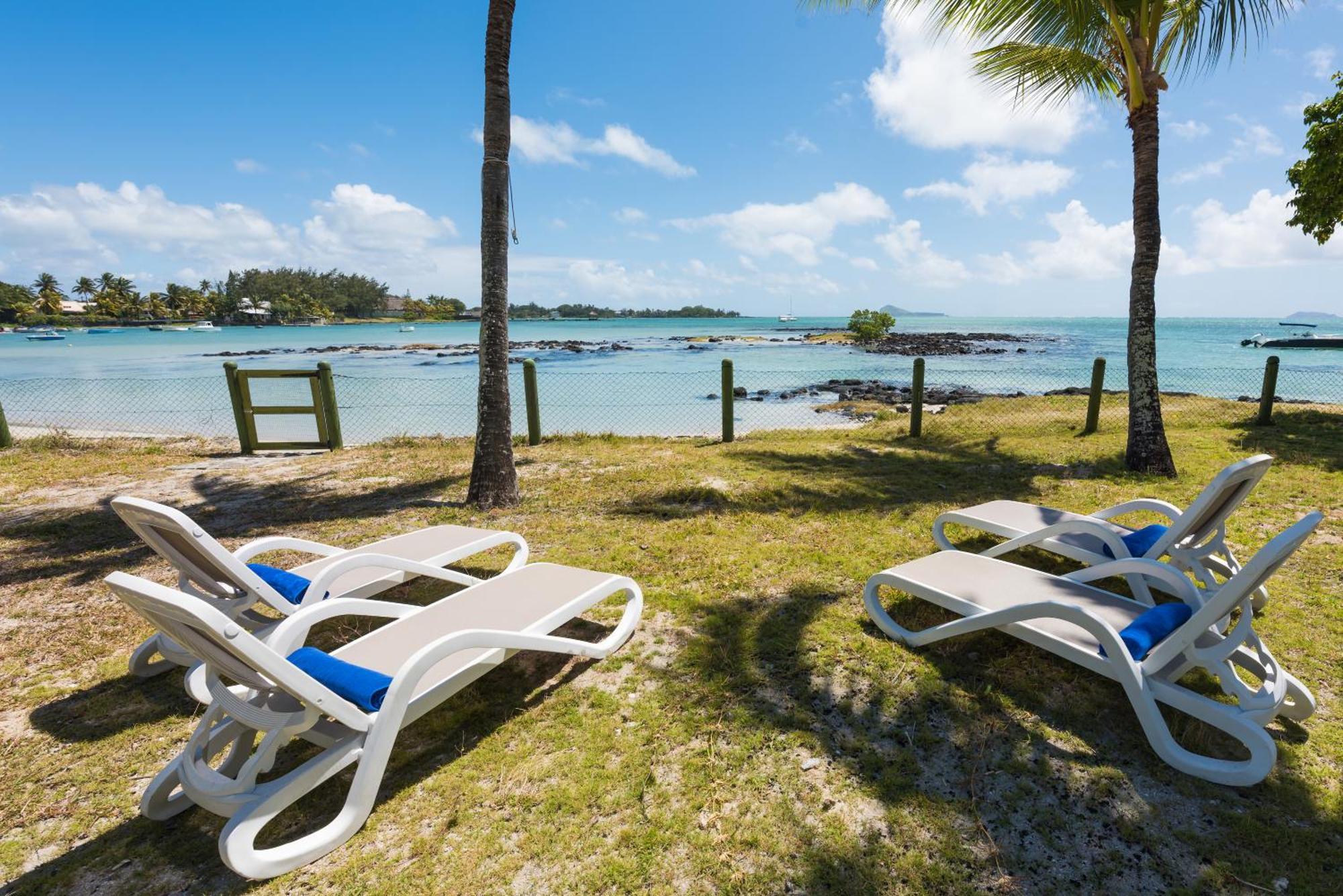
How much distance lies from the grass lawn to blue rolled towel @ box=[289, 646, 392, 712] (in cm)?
44

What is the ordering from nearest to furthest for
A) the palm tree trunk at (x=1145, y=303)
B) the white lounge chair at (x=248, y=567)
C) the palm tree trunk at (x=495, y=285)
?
the white lounge chair at (x=248, y=567) < the palm tree trunk at (x=495, y=285) < the palm tree trunk at (x=1145, y=303)

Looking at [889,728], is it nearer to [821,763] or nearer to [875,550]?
[821,763]

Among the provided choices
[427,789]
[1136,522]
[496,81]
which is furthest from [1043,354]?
[427,789]

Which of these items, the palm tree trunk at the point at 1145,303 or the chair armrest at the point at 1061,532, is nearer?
the chair armrest at the point at 1061,532

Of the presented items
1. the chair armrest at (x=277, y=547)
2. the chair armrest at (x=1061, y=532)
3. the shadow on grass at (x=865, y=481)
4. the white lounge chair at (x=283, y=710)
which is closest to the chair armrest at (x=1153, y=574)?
the chair armrest at (x=1061, y=532)

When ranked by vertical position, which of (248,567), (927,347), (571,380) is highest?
(248,567)

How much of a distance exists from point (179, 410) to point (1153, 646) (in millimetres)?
20759

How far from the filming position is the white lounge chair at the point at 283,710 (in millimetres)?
1983

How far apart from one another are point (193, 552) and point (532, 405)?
6.19 metres

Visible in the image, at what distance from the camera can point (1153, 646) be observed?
2717 millimetres

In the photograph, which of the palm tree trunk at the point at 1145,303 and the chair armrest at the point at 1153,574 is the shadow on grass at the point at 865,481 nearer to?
the palm tree trunk at the point at 1145,303

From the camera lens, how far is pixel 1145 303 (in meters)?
7.07

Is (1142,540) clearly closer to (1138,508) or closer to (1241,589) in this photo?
(1138,508)

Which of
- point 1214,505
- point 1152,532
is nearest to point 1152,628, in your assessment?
point 1214,505
